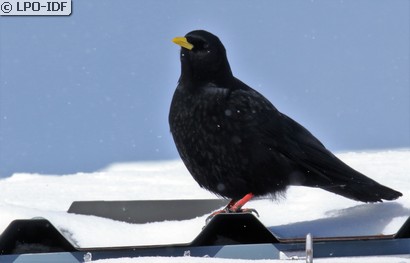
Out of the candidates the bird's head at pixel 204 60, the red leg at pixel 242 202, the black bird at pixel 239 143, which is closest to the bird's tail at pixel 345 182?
the black bird at pixel 239 143

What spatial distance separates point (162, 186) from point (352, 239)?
0.94 metres

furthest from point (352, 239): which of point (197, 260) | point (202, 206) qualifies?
point (202, 206)

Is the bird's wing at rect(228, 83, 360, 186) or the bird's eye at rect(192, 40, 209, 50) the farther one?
the bird's eye at rect(192, 40, 209, 50)

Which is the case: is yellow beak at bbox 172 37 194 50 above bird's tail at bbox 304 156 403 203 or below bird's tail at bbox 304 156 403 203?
above

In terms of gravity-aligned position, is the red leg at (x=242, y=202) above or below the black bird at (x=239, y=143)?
below

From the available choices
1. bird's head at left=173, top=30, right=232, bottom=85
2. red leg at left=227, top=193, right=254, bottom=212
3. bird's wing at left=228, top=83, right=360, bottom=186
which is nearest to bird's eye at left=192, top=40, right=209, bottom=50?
bird's head at left=173, top=30, right=232, bottom=85

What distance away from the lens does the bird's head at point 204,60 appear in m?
2.73

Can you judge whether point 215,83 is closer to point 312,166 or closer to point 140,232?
point 312,166

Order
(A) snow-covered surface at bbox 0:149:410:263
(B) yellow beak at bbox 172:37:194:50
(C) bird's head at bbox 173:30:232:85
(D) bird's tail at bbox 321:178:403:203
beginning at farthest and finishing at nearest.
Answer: (C) bird's head at bbox 173:30:232:85
(B) yellow beak at bbox 172:37:194:50
(D) bird's tail at bbox 321:178:403:203
(A) snow-covered surface at bbox 0:149:410:263

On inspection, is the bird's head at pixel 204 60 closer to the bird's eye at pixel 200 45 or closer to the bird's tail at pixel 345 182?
the bird's eye at pixel 200 45

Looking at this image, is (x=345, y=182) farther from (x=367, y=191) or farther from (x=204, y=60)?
(x=204, y=60)

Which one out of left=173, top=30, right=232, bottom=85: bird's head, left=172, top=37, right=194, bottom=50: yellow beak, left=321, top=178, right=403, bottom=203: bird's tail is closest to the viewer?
left=321, top=178, right=403, bottom=203: bird's tail

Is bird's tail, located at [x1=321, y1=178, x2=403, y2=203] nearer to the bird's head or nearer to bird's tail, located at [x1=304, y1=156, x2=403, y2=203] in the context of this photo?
bird's tail, located at [x1=304, y1=156, x2=403, y2=203]

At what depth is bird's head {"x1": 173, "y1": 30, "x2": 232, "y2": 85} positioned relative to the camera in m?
2.73
